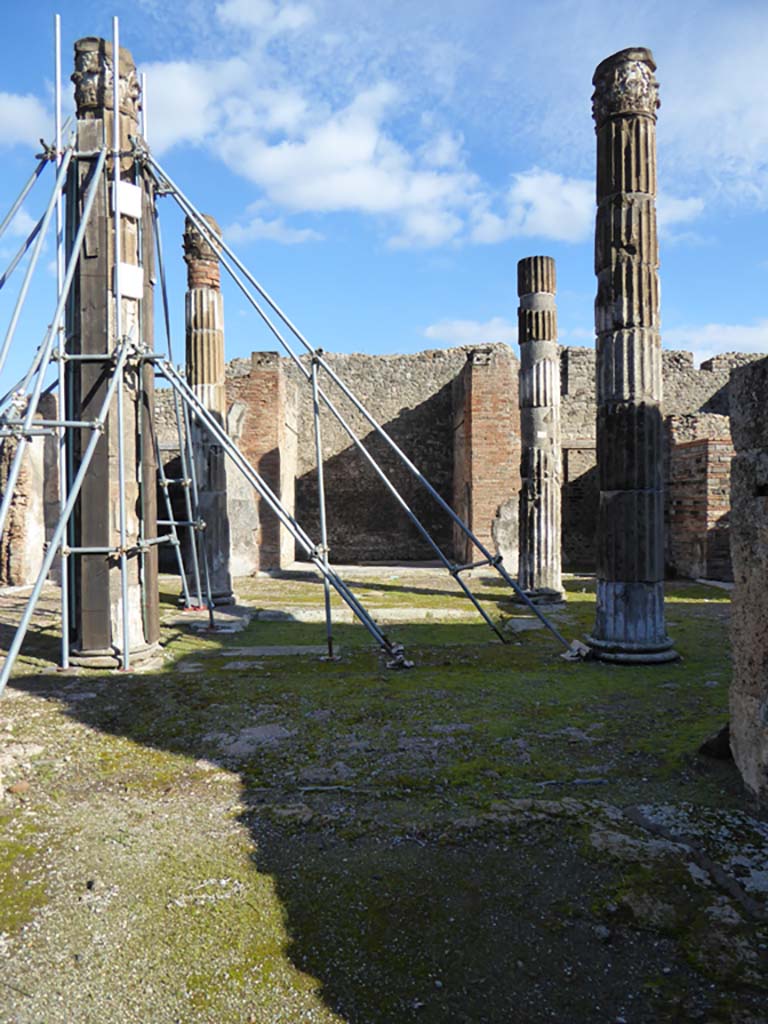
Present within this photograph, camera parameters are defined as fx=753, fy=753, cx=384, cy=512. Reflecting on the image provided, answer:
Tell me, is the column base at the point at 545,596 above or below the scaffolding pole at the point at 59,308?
below

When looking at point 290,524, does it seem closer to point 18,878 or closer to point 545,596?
point 18,878

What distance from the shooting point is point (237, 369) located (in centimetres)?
1934

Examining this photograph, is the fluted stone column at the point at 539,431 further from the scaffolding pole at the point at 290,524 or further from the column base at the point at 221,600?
the scaffolding pole at the point at 290,524

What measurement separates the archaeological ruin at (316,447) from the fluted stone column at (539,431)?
0.03 meters

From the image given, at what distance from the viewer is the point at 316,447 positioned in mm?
9109

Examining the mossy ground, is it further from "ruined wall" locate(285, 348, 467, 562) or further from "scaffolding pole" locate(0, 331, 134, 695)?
"ruined wall" locate(285, 348, 467, 562)

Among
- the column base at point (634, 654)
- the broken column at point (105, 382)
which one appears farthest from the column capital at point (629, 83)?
the column base at point (634, 654)

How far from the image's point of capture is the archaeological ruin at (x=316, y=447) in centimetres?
576

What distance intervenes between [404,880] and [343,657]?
3.88 m

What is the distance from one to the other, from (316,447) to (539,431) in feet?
10.8

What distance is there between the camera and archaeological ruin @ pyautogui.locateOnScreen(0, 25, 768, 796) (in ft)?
18.9

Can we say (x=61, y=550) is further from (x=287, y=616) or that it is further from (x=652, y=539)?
(x=652, y=539)

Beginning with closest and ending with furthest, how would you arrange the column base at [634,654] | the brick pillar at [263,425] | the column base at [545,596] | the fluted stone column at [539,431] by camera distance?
1. the column base at [634,654]
2. the column base at [545,596]
3. the fluted stone column at [539,431]
4. the brick pillar at [263,425]

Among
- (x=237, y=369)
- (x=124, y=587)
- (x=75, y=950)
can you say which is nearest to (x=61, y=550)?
(x=124, y=587)
